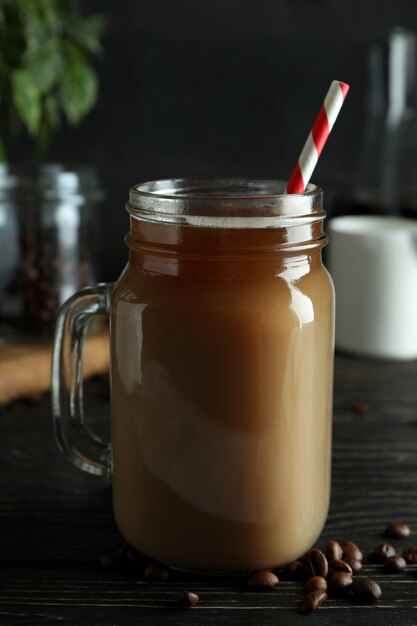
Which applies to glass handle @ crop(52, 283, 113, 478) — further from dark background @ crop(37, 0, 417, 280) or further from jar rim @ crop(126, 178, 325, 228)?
dark background @ crop(37, 0, 417, 280)

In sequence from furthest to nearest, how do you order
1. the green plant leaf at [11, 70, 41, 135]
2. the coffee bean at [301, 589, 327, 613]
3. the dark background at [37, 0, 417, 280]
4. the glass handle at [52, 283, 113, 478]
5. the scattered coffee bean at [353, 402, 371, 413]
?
1. the dark background at [37, 0, 417, 280]
2. the green plant leaf at [11, 70, 41, 135]
3. the scattered coffee bean at [353, 402, 371, 413]
4. the glass handle at [52, 283, 113, 478]
5. the coffee bean at [301, 589, 327, 613]

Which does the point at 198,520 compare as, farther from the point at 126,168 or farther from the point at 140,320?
the point at 126,168

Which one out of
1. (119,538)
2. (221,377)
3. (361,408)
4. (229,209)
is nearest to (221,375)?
(221,377)

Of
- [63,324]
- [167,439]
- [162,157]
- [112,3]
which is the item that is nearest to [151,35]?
[112,3]

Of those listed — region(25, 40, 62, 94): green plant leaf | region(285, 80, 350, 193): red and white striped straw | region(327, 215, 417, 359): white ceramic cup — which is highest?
region(25, 40, 62, 94): green plant leaf

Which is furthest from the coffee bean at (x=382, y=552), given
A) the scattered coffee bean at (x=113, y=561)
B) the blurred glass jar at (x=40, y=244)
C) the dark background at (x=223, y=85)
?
the dark background at (x=223, y=85)

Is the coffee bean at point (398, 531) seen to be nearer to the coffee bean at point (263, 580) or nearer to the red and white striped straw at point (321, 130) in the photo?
the coffee bean at point (263, 580)

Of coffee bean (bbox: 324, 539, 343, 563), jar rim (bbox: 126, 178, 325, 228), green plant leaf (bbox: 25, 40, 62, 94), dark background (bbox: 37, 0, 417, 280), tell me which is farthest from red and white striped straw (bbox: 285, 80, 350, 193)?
dark background (bbox: 37, 0, 417, 280)
